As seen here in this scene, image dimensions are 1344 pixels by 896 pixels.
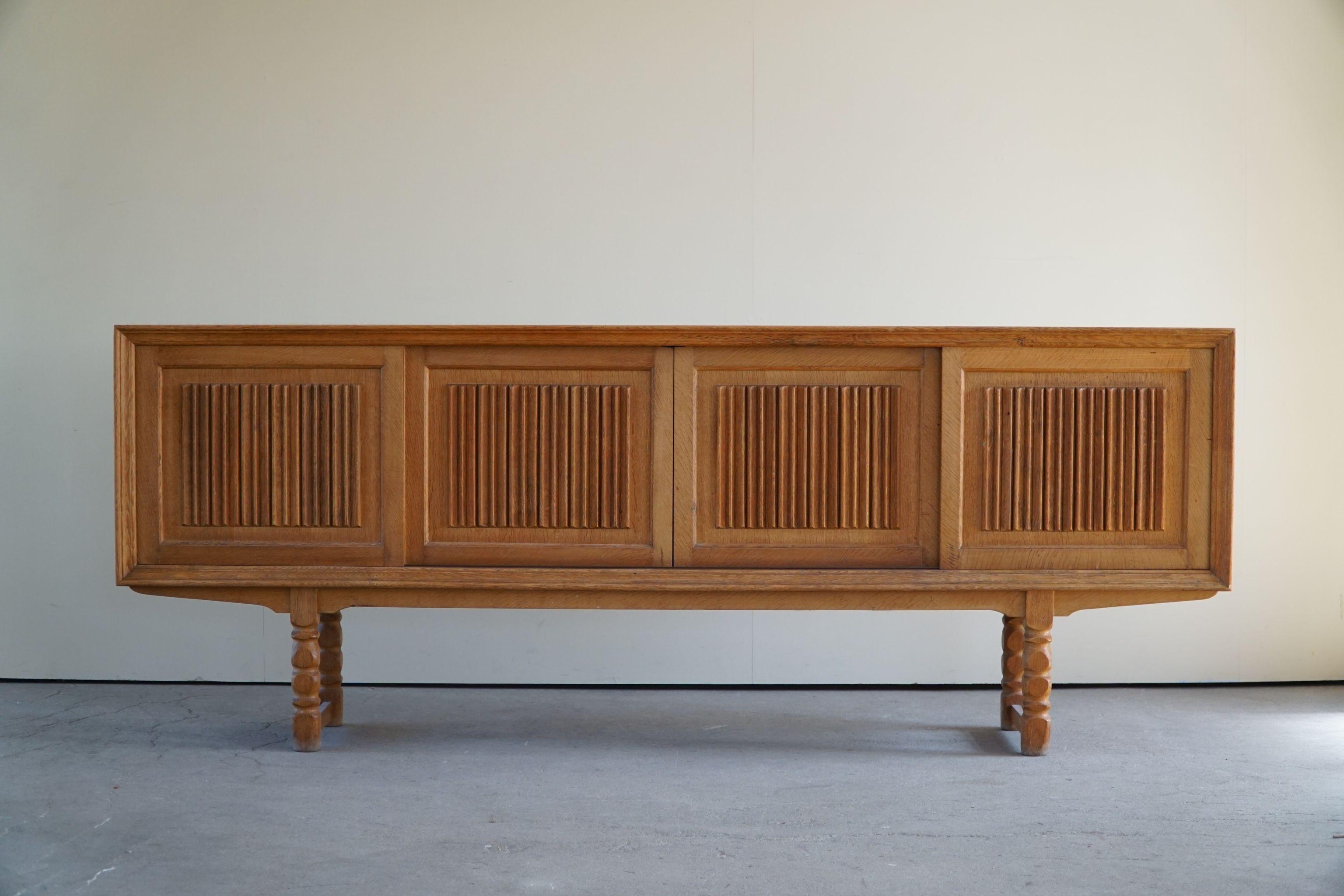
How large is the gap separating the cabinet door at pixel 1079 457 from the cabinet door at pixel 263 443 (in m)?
1.46

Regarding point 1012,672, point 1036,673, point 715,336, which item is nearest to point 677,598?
point 715,336

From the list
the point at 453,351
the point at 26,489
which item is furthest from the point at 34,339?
the point at 453,351

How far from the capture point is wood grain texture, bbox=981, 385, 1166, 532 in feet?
8.23

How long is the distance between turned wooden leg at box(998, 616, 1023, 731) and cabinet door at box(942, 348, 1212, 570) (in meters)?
0.42

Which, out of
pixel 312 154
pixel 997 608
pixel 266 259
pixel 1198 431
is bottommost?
pixel 997 608

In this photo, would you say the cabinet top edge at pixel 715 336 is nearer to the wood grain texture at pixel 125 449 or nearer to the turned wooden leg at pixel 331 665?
the wood grain texture at pixel 125 449

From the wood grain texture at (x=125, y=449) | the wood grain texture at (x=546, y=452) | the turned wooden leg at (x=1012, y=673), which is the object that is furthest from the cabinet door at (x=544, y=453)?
the turned wooden leg at (x=1012, y=673)

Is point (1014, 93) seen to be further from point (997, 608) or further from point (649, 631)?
point (649, 631)

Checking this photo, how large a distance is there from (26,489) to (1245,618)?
14.1ft

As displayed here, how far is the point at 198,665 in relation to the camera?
11.5 ft

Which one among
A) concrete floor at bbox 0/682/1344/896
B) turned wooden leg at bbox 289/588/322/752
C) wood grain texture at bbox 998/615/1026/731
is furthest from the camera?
wood grain texture at bbox 998/615/1026/731

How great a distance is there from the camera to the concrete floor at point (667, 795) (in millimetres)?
1913

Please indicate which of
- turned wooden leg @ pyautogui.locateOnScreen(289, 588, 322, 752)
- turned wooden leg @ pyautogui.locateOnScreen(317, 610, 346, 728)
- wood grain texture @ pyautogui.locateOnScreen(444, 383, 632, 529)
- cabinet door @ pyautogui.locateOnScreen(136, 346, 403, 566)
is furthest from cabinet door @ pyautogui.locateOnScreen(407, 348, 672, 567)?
turned wooden leg @ pyautogui.locateOnScreen(317, 610, 346, 728)

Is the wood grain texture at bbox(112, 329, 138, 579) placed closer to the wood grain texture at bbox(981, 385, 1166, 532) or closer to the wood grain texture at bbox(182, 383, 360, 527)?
the wood grain texture at bbox(182, 383, 360, 527)
